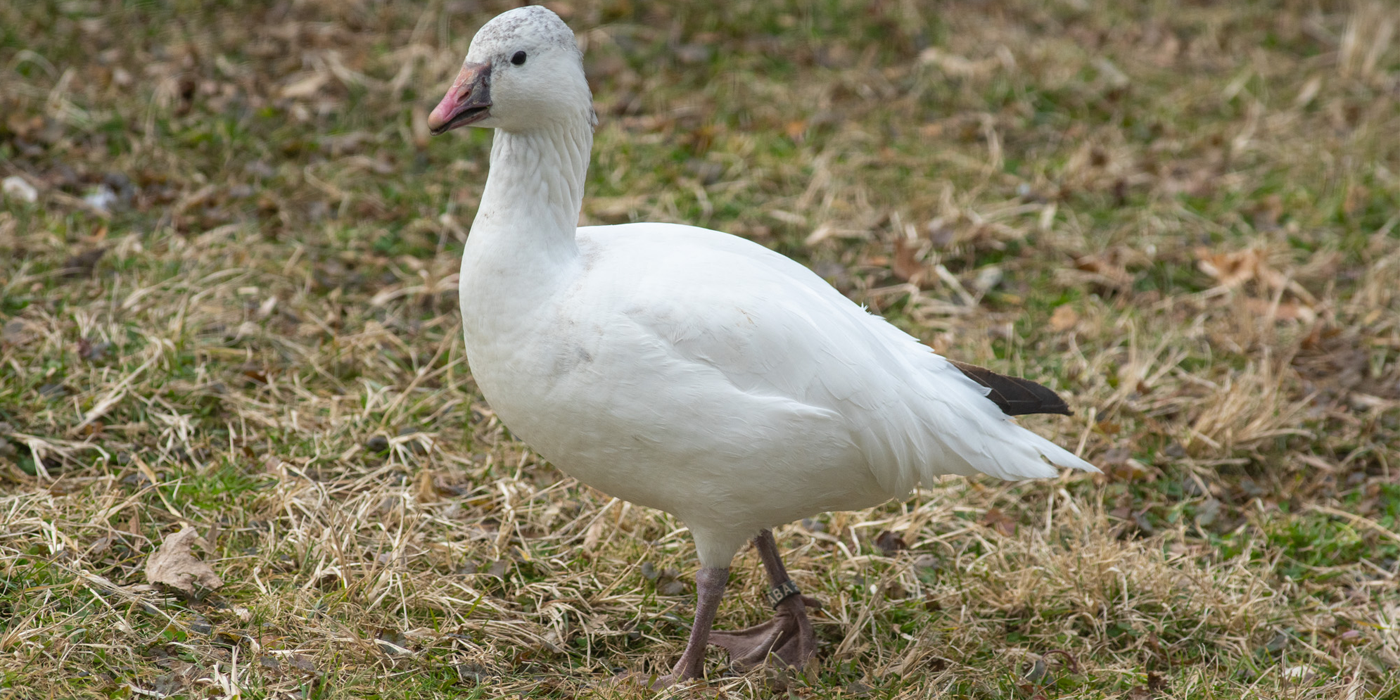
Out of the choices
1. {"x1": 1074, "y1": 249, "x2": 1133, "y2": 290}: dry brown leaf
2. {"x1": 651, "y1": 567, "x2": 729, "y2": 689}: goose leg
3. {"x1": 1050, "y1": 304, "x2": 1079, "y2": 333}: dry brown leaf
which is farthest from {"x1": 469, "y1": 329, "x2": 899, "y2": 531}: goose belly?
{"x1": 1074, "y1": 249, "x2": 1133, "y2": 290}: dry brown leaf

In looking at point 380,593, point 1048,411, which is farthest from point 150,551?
point 1048,411

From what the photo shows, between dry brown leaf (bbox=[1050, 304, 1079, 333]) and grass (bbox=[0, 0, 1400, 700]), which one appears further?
dry brown leaf (bbox=[1050, 304, 1079, 333])

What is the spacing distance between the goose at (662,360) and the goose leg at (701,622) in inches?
3.5

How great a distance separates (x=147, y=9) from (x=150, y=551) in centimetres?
445

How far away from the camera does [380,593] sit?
3484 mm

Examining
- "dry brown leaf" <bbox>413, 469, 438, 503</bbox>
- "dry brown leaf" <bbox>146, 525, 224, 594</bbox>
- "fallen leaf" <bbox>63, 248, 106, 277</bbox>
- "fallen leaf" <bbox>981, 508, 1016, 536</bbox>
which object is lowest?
"fallen leaf" <bbox>981, 508, 1016, 536</bbox>

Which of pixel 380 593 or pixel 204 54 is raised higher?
pixel 204 54

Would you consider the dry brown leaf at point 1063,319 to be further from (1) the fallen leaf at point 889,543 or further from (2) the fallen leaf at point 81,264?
(2) the fallen leaf at point 81,264

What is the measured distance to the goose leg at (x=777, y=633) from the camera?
361 cm

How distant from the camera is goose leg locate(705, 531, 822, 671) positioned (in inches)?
142

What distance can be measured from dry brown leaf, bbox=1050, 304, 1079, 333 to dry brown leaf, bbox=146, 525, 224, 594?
356 cm

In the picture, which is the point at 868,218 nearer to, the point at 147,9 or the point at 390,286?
the point at 390,286

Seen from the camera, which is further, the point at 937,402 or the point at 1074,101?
the point at 1074,101

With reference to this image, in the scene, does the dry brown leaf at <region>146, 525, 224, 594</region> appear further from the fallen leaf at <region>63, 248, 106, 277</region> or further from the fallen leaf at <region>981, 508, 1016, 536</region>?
the fallen leaf at <region>981, 508, 1016, 536</region>
